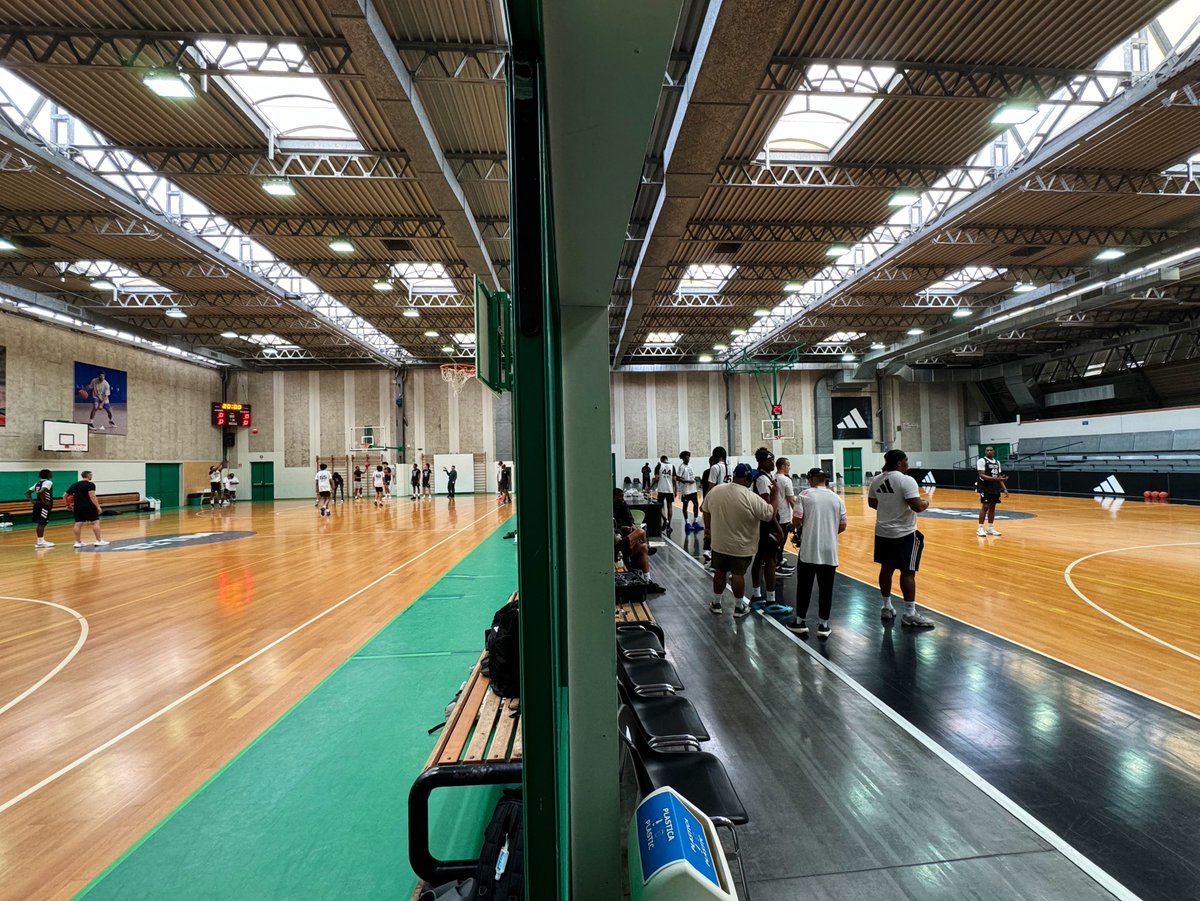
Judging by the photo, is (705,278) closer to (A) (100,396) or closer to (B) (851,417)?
(B) (851,417)

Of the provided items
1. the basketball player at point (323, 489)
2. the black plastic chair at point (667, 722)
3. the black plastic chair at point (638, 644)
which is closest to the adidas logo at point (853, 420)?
the basketball player at point (323, 489)

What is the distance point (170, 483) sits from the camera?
25.5m

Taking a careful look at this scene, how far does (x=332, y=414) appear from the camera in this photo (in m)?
30.1

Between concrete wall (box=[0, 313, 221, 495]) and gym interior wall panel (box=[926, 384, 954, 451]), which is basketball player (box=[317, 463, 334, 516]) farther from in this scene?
gym interior wall panel (box=[926, 384, 954, 451])

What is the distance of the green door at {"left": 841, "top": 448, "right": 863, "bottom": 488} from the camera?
107ft

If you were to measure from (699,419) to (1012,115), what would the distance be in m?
22.7

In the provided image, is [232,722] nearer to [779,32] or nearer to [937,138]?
[779,32]

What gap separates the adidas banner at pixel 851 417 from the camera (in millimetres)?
32469

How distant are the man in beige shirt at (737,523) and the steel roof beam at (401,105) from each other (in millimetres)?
6646

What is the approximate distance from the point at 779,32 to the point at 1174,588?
8321 millimetres

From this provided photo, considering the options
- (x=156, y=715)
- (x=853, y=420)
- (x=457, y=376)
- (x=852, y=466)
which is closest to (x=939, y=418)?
(x=853, y=420)

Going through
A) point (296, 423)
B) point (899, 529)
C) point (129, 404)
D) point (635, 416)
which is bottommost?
point (899, 529)

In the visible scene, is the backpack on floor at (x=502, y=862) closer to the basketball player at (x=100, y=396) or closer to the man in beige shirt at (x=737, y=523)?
the man in beige shirt at (x=737, y=523)

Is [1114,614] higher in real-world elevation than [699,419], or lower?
lower
